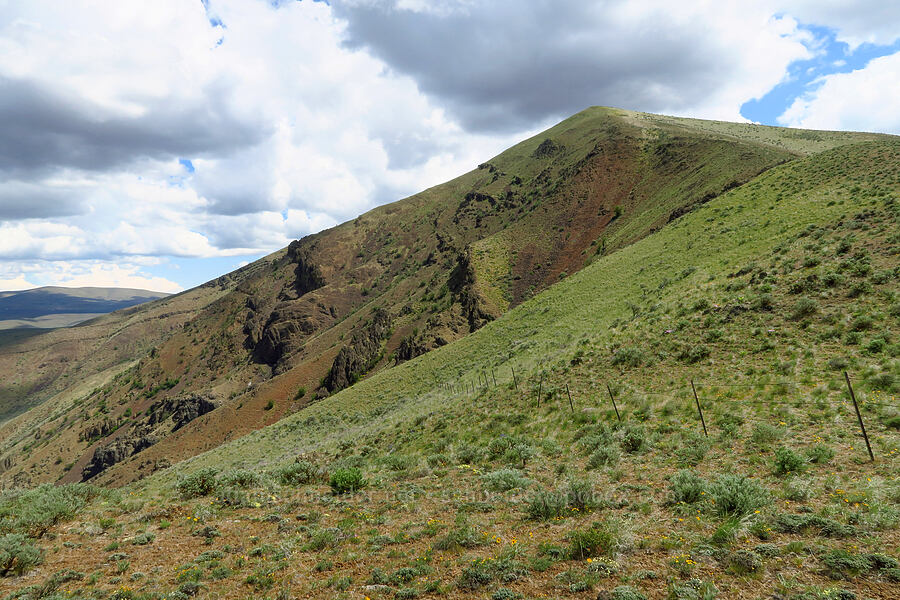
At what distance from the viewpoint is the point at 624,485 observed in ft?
33.1

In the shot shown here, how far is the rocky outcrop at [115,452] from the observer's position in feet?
221

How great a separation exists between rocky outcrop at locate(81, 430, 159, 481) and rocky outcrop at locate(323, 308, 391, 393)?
120 feet

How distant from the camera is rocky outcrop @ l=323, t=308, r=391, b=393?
58.4m

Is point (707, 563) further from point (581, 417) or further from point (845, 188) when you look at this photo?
point (845, 188)

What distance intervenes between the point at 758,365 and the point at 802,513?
9384mm

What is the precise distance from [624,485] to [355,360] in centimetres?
5326

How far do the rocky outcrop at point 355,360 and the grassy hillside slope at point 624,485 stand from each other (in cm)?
3620

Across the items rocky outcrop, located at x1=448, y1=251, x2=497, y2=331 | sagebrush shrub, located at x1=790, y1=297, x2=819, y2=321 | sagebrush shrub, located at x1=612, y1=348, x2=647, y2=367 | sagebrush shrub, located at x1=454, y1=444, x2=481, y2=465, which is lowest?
sagebrush shrub, located at x1=454, y1=444, x2=481, y2=465

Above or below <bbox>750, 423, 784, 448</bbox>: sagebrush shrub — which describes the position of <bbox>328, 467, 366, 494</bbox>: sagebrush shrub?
above

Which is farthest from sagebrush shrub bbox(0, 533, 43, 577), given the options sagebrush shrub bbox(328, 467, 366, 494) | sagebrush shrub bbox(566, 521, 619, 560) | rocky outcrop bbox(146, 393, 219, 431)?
rocky outcrop bbox(146, 393, 219, 431)

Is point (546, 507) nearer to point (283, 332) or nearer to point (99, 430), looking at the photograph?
point (283, 332)

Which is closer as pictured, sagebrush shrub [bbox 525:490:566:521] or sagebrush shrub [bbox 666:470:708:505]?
sagebrush shrub [bbox 666:470:708:505]

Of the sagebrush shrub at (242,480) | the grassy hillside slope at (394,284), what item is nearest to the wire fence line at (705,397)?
the sagebrush shrub at (242,480)

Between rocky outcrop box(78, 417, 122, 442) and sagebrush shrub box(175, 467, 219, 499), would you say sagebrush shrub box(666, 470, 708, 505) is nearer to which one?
sagebrush shrub box(175, 467, 219, 499)
